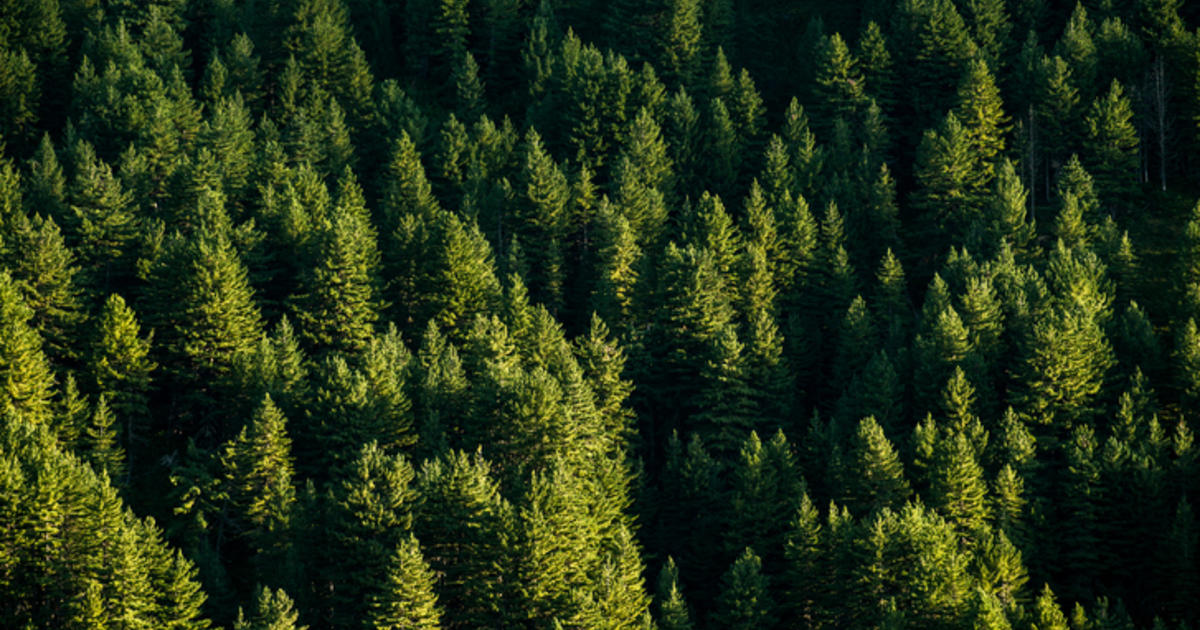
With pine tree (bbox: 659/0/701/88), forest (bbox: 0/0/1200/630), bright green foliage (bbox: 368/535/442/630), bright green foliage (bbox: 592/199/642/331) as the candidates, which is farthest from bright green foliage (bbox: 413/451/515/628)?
pine tree (bbox: 659/0/701/88)

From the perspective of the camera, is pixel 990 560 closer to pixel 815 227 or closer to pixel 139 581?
pixel 815 227


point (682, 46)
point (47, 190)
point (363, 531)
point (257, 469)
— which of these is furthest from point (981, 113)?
point (47, 190)

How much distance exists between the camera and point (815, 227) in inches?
5340

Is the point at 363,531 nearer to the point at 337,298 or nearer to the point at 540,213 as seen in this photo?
the point at 337,298

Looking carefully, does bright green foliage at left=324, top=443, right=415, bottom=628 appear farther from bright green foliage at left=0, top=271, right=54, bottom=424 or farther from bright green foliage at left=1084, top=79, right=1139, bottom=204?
bright green foliage at left=1084, top=79, right=1139, bottom=204

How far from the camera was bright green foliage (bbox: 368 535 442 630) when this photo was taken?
303ft

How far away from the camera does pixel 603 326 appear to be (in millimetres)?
121188

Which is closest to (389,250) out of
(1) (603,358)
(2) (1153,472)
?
(1) (603,358)

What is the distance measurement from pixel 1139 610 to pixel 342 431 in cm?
5623

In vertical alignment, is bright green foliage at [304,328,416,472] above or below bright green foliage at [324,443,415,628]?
above

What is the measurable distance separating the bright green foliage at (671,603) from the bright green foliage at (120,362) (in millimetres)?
40599

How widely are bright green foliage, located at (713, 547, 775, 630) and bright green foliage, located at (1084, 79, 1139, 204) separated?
198ft

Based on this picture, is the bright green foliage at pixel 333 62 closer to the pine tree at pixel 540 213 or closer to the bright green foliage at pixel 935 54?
the pine tree at pixel 540 213

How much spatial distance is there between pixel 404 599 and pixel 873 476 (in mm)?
34487
